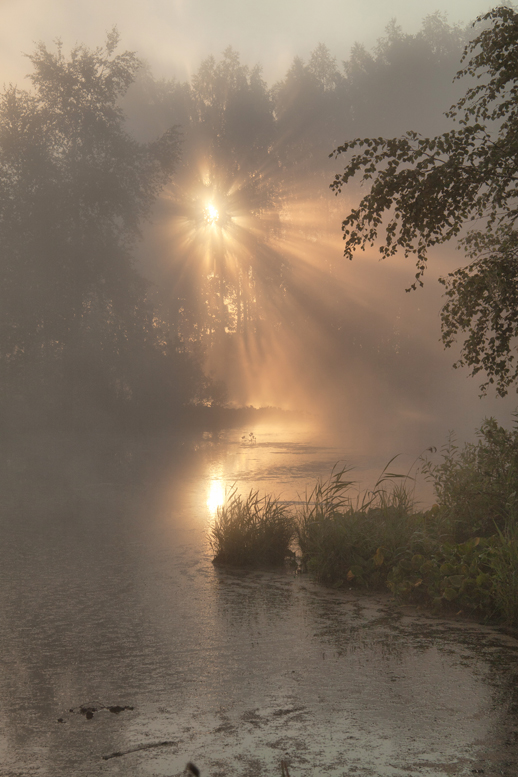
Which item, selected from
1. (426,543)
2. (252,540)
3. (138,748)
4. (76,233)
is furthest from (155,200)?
(138,748)

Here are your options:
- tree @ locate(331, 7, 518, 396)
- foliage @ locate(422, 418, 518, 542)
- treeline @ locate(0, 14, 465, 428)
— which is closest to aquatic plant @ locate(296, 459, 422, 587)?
foliage @ locate(422, 418, 518, 542)

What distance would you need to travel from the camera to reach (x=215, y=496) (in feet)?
41.4

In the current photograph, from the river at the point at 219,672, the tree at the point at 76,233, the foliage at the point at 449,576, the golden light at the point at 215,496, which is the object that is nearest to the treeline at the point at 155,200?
the tree at the point at 76,233

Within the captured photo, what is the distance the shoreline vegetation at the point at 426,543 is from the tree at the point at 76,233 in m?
18.0

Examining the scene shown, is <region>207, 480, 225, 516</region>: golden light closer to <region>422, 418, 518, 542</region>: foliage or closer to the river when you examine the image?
the river

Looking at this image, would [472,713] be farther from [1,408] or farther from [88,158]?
[88,158]

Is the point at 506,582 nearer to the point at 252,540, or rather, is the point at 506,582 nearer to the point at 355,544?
the point at 355,544

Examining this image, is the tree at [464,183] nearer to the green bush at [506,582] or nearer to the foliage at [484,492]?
the foliage at [484,492]

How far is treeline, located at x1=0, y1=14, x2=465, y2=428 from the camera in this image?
2573 cm

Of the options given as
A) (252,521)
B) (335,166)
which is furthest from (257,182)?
(252,521)

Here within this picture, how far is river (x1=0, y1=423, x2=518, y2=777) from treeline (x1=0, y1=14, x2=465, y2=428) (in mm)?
17074

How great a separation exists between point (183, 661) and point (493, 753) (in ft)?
7.38

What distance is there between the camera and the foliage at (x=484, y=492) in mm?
7855

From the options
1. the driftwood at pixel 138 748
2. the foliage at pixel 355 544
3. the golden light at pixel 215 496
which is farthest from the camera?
the golden light at pixel 215 496
